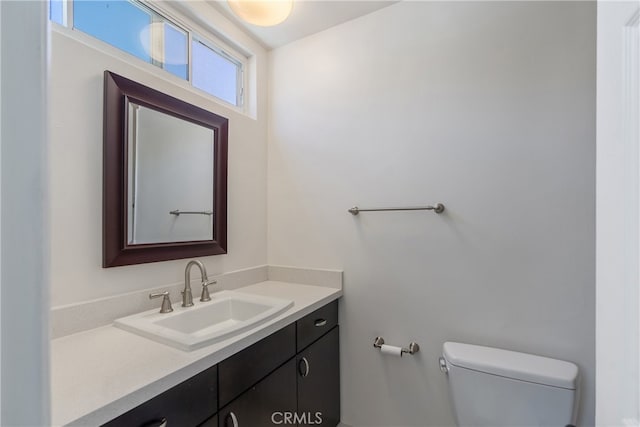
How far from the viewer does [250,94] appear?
6.68 ft

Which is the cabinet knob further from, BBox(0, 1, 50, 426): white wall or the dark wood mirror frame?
BBox(0, 1, 50, 426): white wall

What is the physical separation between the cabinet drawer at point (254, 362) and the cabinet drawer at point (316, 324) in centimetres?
6

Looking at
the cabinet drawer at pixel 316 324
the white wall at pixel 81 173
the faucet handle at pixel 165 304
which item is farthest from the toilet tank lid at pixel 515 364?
the white wall at pixel 81 173

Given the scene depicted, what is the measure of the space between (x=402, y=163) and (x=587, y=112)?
802 mm

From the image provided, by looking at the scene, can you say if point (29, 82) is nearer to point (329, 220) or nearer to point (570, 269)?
point (329, 220)

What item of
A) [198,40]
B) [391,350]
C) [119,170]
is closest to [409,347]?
[391,350]

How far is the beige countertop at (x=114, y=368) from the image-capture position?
27.4 inches

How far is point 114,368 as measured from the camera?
86cm

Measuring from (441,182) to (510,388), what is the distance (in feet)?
3.13

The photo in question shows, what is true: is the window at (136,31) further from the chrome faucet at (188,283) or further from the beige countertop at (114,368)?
the beige countertop at (114,368)

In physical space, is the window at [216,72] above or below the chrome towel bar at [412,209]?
above

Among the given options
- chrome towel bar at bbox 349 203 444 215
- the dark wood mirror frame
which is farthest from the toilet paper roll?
the dark wood mirror frame

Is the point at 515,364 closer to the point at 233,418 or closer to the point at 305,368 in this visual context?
the point at 305,368
